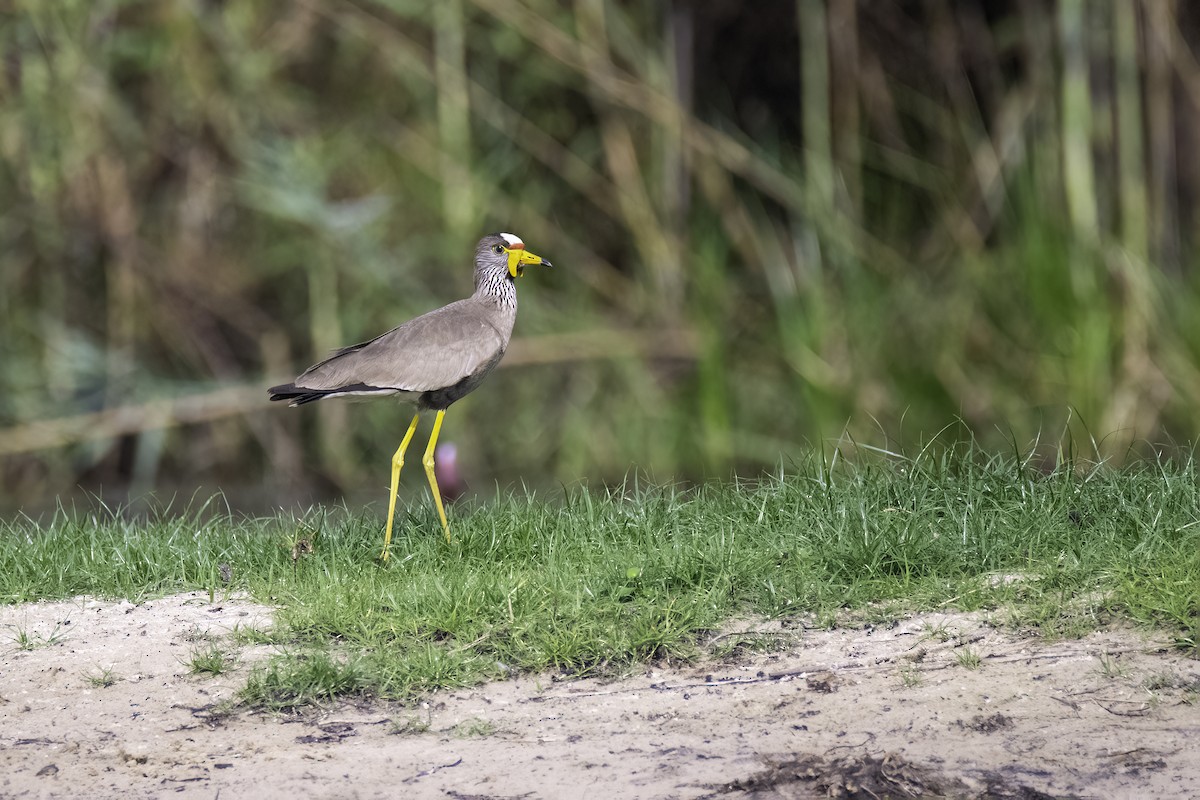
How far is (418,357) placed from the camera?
4.71 meters

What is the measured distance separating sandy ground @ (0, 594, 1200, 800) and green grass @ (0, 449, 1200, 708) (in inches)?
4.3

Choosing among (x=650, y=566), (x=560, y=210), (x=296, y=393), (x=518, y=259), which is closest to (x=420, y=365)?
(x=296, y=393)

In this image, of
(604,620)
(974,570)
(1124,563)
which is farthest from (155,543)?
(1124,563)

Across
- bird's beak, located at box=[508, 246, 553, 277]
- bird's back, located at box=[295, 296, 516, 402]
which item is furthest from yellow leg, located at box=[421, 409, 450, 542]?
bird's beak, located at box=[508, 246, 553, 277]

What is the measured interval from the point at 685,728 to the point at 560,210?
17.4ft

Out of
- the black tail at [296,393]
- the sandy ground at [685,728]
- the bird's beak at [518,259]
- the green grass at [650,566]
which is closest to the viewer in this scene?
the sandy ground at [685,728]

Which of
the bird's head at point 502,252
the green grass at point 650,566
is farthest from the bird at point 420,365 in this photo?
the green grass at point 650,566

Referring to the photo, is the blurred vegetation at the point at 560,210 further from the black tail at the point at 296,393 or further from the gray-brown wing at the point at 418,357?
the black tail at the point at 296,393

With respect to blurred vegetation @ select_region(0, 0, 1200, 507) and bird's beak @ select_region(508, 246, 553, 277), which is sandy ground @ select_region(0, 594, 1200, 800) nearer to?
bird's beak @ select_region(508, 246, 553, 277)

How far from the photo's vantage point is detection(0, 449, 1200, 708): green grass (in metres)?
3.92

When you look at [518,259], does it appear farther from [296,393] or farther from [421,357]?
[296,393]

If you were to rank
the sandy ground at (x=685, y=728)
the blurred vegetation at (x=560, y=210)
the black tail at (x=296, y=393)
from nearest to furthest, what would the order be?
the sandy ground at (x=685, y=728)
the black tail at (x=296, y=393)
the blurred vegetation at (x=560, y=210)

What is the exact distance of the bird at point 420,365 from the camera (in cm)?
468

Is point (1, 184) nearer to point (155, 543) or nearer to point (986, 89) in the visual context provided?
point (155, 543)
